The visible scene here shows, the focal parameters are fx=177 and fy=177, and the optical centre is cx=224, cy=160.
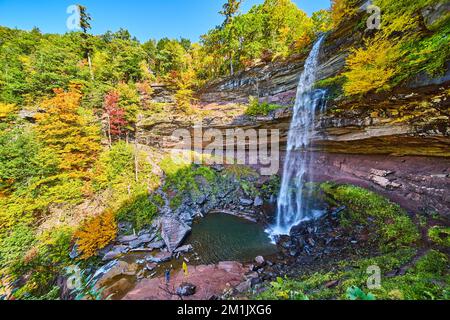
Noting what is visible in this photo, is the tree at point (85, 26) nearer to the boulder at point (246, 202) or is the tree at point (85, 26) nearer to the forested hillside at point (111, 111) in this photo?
the forested hillside at point (111, 111)

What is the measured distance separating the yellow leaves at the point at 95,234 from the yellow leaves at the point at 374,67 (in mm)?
15335

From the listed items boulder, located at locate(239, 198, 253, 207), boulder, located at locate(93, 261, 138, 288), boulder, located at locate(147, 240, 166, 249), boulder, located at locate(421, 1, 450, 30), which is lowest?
boulder, located at locate(93, 261, 138, 288)

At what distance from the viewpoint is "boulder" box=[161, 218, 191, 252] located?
33.1ft

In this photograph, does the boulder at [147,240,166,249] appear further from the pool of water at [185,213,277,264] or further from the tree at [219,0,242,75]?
the tree at [219,0,242,75]

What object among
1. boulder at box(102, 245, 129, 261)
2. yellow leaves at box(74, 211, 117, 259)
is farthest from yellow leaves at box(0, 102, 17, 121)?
boulder at box(102, 245, 129, 261)

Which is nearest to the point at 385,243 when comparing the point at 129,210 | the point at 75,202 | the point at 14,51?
the point at 129,210

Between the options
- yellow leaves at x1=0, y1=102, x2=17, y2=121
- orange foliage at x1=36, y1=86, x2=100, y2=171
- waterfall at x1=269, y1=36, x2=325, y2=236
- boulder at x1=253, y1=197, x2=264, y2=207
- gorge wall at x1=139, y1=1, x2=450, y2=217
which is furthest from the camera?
yellow leaves at x1=0, y1=102, x2=17, y2=121

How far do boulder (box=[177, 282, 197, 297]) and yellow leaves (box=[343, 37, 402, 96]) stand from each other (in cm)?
1134

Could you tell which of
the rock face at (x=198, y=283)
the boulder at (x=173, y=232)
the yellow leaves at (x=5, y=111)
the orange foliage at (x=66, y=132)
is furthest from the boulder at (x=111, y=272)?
the yellow leaves at (x=5, y=111)

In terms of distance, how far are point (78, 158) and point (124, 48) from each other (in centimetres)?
1593

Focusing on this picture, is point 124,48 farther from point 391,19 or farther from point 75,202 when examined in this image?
point 391,19

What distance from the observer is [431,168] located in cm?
832

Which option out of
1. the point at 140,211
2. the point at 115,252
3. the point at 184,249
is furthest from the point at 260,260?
the point at 140,211

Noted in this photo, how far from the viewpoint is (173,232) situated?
35.4 feet
